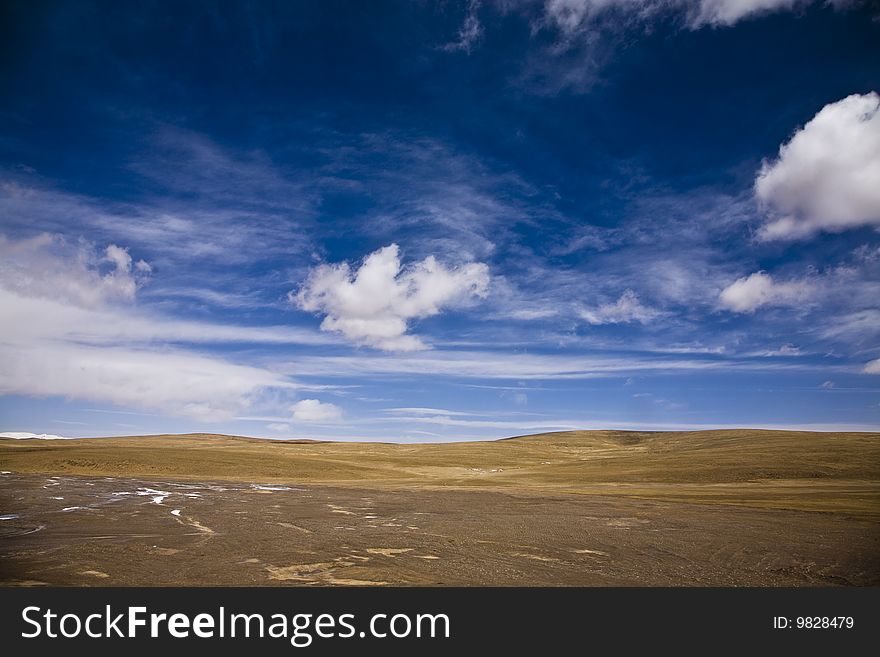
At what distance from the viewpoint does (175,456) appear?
225 feet

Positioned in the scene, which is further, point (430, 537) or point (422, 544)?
point (430, 537)

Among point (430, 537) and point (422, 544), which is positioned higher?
point (422, 544)

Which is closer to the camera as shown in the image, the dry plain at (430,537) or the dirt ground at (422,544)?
the dirt ground at (422,544)

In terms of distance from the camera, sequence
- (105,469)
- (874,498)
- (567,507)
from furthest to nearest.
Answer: (105,469) < (874,498) < (567,507)

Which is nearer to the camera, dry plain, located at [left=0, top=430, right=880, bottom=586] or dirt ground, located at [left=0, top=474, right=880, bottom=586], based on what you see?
dirt ground, located at [left=0, top=474, right=880, bottom=586]

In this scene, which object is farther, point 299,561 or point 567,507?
point 567,507
